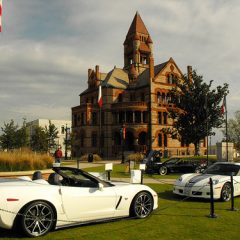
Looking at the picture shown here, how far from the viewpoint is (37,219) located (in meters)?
6.47

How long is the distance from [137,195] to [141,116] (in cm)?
4292

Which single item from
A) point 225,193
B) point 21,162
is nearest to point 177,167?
point 21,162

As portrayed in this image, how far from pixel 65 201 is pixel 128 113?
4561 cm

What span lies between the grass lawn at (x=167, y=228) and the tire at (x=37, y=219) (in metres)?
0.18

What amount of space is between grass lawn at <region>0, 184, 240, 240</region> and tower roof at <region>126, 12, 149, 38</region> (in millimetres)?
58063

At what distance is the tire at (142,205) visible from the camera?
813 centimetres

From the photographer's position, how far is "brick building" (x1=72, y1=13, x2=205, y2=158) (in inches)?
2010

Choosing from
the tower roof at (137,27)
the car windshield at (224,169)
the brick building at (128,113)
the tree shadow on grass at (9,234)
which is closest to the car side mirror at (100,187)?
the tree shadow on grass at (9,234)

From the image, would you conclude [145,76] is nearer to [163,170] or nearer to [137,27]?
[137,27]

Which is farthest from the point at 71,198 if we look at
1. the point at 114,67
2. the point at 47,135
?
the point at 114,67

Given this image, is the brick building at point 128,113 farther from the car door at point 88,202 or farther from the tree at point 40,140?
the car door at point 88,202

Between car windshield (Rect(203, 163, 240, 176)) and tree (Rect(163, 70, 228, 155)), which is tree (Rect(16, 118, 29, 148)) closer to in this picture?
tree (Rect(163, 70, 228, 155))

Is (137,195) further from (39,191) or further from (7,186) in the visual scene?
(7,186)

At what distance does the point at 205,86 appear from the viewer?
36.8 meters
